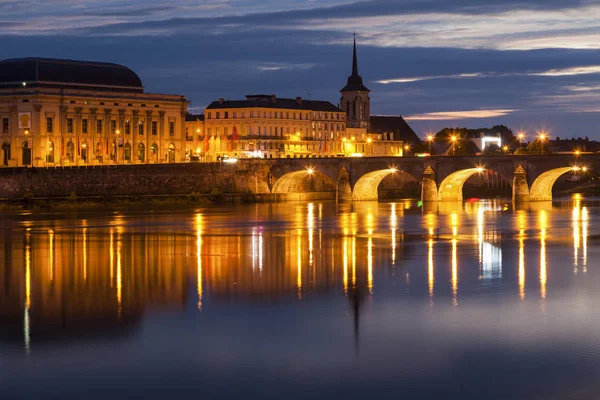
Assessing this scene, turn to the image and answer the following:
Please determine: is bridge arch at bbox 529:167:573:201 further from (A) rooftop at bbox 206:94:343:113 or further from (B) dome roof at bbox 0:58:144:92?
(A) rooftop at bbox 206:94:343:113

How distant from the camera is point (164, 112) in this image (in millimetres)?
141000

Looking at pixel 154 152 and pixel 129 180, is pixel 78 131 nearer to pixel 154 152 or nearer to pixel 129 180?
pixel 154 152

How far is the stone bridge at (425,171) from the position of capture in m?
101

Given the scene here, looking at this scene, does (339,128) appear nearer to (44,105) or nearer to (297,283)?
(44,105)

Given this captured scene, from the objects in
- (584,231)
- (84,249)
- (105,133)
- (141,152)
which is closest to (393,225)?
(584,231)

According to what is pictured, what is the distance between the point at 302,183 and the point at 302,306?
291 ft

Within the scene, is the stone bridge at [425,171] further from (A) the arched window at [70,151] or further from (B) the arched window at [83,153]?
(A) the arched window at [70,151]

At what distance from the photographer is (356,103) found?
187875 millimetres

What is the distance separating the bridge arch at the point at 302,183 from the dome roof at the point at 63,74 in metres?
27.4

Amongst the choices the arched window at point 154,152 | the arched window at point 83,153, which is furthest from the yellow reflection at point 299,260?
the arched window at point 154,152

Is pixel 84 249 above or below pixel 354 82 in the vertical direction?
below

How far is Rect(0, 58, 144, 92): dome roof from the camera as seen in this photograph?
129875 mm

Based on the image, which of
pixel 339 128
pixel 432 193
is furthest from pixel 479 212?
pixel 339 128

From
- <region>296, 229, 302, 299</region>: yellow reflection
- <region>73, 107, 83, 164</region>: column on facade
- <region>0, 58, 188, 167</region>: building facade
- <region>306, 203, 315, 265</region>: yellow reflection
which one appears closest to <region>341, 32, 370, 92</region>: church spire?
<region>0, 58, 188, 167</region>: building facade
